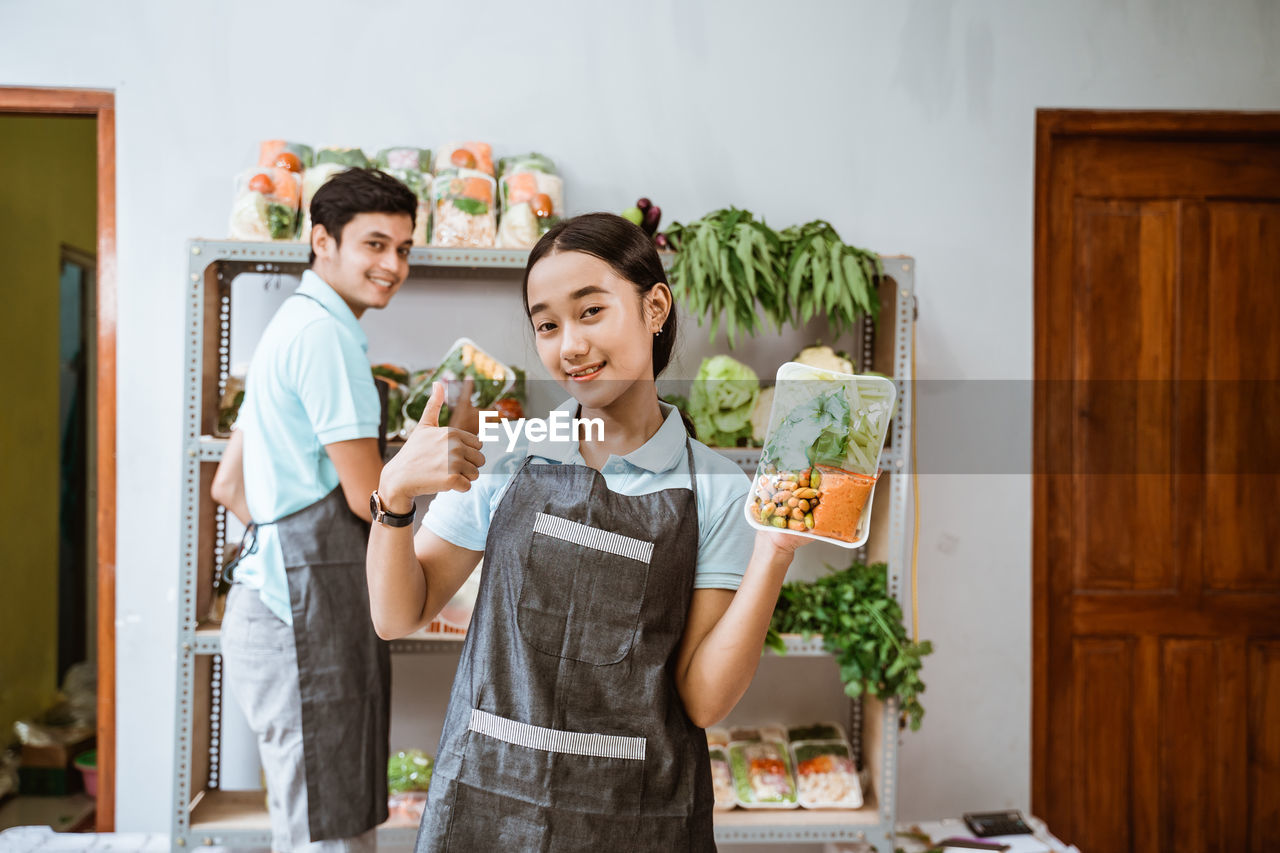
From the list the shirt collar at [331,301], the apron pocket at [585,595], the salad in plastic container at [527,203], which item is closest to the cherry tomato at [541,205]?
the salad in plastic container at [527,203]

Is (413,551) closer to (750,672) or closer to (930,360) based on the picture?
(750,672)

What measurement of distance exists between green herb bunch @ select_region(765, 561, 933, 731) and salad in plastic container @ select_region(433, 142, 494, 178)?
1.24m

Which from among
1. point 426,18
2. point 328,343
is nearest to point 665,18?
point 426,18

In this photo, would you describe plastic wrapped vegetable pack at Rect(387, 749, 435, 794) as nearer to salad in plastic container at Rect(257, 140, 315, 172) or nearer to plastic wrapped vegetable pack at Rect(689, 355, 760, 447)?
plastic wrapped vegetable pack at Rect(689, 355, 760, 447)

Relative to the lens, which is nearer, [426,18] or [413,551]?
[413,551]

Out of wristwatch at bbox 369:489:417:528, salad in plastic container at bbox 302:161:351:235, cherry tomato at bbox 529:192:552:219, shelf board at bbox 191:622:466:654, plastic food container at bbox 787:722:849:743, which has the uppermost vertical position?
salad in plastic container at bbox 302:161:351:235

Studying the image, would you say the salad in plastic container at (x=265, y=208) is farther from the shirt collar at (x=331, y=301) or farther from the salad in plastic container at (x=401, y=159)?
the shirt collar at (x=331, y=301)

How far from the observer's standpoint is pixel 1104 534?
2309 mm

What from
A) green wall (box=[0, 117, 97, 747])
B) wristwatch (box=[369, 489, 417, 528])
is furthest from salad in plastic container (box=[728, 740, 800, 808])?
green wall (box=[0, 117, 97, 747])

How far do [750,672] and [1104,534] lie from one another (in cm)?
197

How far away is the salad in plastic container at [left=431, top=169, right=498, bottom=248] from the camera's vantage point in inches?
70.4

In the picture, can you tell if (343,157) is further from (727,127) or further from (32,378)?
(32,378)

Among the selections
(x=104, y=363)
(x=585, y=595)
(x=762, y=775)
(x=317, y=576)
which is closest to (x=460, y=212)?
(x=317, y=576)

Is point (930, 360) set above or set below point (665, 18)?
below
